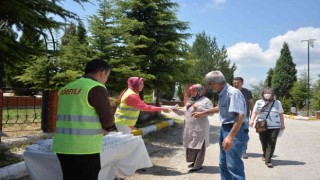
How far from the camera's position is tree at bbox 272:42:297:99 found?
5447cm

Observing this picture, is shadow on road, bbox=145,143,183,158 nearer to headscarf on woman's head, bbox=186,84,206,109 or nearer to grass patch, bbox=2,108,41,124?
headscarf on woman's head, bbox=186,84,206,109

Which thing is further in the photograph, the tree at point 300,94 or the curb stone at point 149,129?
the tree at point 300,94

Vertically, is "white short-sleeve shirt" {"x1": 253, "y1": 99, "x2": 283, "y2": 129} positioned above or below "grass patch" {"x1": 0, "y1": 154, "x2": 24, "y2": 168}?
above

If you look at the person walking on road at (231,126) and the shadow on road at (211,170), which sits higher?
the person walking on road at (231,126)

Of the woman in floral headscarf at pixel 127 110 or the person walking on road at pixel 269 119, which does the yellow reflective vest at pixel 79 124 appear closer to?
the woman in floral headscarf at pixel 127 110

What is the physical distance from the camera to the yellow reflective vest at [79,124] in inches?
131

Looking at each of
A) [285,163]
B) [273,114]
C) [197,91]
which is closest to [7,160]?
[197,91]

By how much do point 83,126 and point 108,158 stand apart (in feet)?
6.21

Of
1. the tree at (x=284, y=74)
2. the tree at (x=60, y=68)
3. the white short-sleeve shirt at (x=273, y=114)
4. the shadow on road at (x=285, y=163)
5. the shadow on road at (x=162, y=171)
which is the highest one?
the tree at (x=284, y=74)

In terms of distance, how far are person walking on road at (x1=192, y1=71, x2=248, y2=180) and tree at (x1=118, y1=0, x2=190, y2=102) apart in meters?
8.49

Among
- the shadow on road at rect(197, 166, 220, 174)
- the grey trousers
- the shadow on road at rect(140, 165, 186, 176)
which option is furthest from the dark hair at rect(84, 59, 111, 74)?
the shadow on road at rect(197, 166, 220, 174)

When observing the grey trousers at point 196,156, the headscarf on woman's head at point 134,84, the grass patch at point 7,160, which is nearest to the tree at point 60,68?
the grass patch at point 7,160

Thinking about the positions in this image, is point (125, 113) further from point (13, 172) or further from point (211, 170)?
point (211, 170)

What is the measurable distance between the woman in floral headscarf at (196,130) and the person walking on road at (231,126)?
1986mm
